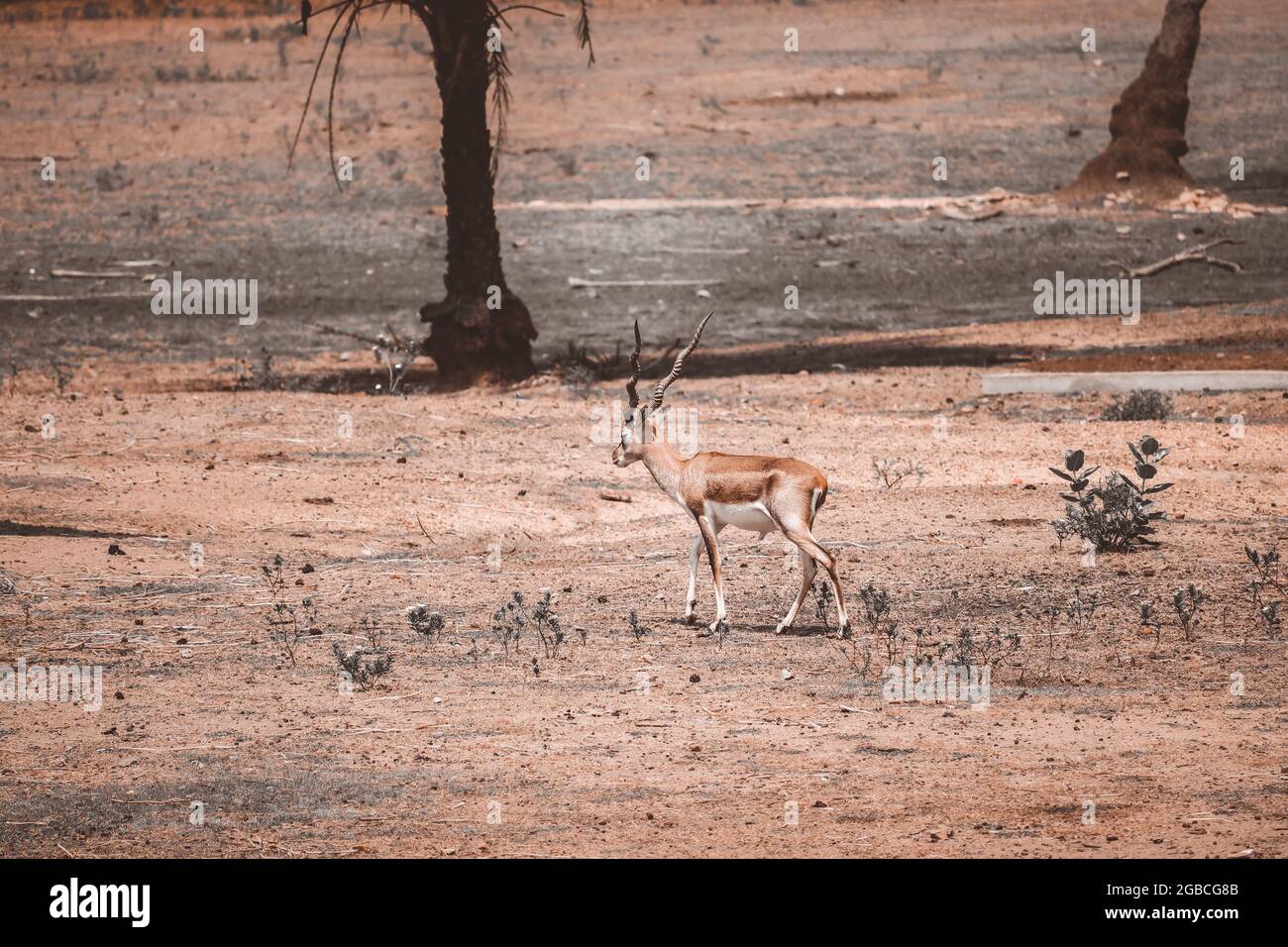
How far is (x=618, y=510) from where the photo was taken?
40.6 feet

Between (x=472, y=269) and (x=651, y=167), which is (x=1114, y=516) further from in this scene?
(x=651, y=167)

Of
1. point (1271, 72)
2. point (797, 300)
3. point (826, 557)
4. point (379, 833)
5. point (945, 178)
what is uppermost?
point (1271, 72)

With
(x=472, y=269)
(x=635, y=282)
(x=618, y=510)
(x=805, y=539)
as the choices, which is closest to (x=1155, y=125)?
(x=635, y=282)

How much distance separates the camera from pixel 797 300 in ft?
72.0

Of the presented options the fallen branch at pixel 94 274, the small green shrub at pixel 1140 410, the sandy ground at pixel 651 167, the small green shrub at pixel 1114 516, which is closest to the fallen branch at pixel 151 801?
the small green shrub at pixel 1114 516

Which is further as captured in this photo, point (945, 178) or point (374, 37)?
point (374, 37)

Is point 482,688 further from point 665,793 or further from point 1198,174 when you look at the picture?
point 1198,174

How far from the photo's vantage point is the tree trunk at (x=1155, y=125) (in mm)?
25281

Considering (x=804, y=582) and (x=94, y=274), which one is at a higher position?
(x=94, y=274)

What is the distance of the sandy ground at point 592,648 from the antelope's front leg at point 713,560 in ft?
0.47

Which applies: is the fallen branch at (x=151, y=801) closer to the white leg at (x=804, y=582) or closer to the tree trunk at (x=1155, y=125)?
the white leg at (x=804, y=582)

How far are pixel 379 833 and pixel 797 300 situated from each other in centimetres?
1566

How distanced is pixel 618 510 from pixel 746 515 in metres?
3.31
